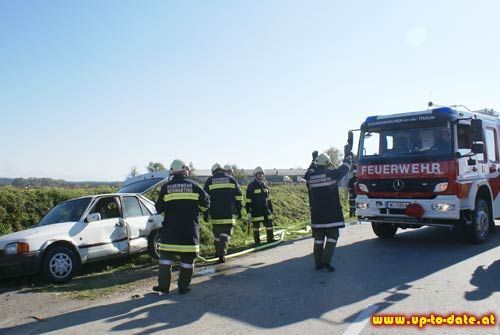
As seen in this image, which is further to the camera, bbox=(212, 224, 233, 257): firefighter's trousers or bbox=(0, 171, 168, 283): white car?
bbox=(212, 224, 233, 257): firefighter's trousers

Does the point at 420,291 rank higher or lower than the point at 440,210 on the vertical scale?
lower

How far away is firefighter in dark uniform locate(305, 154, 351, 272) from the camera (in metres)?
7.45

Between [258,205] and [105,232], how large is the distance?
3.91 m

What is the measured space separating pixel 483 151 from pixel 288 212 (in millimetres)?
9293

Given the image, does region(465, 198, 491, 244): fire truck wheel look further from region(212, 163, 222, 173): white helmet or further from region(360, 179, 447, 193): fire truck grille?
region(212, 163, 222, 173): white helmet

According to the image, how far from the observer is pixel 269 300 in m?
5.88

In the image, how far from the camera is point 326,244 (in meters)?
7.51

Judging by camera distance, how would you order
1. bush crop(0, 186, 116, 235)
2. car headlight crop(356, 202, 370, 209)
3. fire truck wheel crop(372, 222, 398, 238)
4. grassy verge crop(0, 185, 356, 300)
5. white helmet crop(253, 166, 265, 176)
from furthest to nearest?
white helmet crop(253, 166, 265, 176) < bush crop(0, 186, 116, 235) < fire truck wheel crop(372, 222, 398, 238) < car headlight crop(356, 202, 370, 209) < grassy verge crop(0, 185, 356, 300)

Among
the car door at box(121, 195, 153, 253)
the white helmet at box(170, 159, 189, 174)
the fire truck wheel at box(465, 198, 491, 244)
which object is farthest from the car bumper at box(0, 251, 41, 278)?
the fire truck wheel at box(465, 198, 491, 244)

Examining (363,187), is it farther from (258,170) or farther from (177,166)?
(177,166)

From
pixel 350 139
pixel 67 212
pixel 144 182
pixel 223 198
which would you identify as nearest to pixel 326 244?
pixel 223 198

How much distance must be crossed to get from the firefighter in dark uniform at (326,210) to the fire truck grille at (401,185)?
1.97 meters

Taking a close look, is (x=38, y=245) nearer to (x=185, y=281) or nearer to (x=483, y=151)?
(x=185, y=281)

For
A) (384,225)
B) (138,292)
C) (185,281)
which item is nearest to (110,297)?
(138,292)
